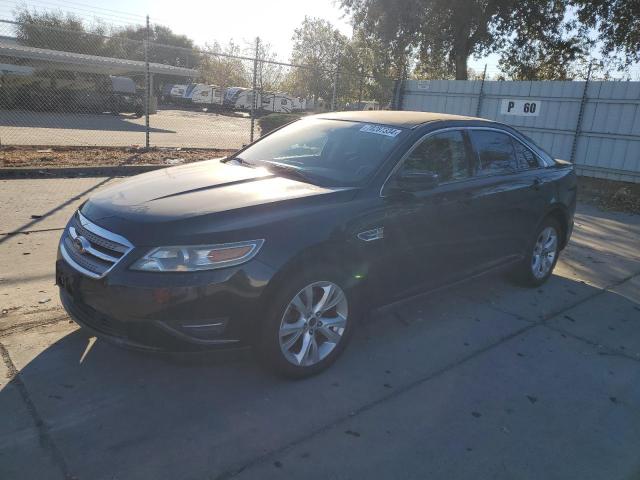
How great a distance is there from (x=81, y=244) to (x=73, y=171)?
725 centimetres

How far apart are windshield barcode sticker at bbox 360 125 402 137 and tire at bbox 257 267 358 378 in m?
1.26

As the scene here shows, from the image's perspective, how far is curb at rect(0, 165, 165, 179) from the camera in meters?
8.87

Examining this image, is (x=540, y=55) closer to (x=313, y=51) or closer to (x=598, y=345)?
(x=598, y=345)

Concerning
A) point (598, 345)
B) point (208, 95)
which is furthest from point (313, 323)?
point (208, 95)

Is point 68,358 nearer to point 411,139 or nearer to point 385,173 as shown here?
point 385,173

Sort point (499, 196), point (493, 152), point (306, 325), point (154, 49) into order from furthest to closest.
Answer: point (154, 49) → point (493, 152) → point (499, 196) → point (306, 325)

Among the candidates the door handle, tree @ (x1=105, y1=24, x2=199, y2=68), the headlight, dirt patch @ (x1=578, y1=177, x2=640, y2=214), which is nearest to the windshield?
the headlight

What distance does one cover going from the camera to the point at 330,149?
4141 millimetres

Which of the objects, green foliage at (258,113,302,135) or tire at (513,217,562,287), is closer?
tire at (513,217,562,287)

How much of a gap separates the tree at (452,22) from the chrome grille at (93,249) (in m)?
18.0

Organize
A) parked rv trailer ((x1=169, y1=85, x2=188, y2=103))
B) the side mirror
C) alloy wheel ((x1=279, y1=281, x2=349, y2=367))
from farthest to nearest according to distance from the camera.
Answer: parked rv trailer ((x1=169, y1=85, x2=188, y2=103)), the side mirror, alloy wheel ((x1=279, y1=281, x2=349, y2=367))

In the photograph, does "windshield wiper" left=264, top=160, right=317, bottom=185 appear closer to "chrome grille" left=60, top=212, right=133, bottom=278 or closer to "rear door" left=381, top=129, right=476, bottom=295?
"rear door" left=381, top=129, right=476, bottom=295

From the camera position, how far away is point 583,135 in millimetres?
11805

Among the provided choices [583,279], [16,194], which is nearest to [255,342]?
[583,279]
